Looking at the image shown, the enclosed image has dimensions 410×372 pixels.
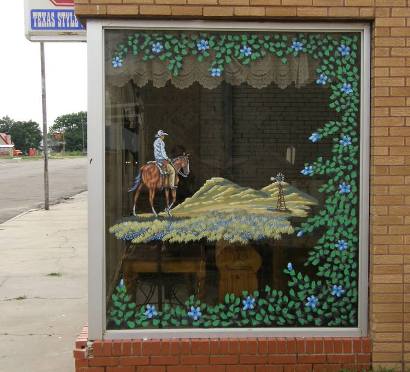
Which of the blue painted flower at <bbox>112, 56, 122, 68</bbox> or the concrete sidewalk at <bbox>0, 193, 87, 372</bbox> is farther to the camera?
the concrete sidewalk at <bbox>0, 193, 87, 372</bbox>

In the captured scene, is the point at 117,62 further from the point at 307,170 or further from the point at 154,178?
the point at 307,170

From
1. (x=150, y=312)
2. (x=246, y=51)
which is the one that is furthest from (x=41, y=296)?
(x=246, y=51)

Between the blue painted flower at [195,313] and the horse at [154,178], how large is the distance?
687 millimetres

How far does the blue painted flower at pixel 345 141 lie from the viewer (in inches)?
177

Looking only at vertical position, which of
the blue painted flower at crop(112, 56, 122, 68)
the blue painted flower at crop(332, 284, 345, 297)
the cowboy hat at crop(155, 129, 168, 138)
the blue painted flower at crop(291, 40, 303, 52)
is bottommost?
the blue painted flower at crop(332, 284, 345, 297)

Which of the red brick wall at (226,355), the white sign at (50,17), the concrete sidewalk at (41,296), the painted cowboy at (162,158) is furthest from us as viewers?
the white sign at (50,17)

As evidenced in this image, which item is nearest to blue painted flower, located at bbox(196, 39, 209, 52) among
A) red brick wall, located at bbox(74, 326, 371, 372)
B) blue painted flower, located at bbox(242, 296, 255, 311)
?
blue painted flower, located at bbox(242, 296, 255, 311)

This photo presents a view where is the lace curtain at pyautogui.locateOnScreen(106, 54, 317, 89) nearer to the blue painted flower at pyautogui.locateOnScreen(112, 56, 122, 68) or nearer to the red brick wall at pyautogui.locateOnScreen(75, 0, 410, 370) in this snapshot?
the blue painted flower at pyautogui.locateOnScreen(112, 56, 122, 68)

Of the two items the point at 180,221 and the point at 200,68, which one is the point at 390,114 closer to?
the point at 200,68

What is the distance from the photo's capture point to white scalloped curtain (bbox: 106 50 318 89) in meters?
4.45

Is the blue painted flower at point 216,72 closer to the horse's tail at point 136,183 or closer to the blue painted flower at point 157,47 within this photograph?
the blue painted flower at point 157,47

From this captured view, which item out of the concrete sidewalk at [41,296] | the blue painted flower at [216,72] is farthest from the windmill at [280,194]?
the concrete sidewalk at [41,296]

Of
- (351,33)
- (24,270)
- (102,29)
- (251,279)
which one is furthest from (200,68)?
(24,270)

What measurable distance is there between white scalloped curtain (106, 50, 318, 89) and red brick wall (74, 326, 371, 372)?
176cm
